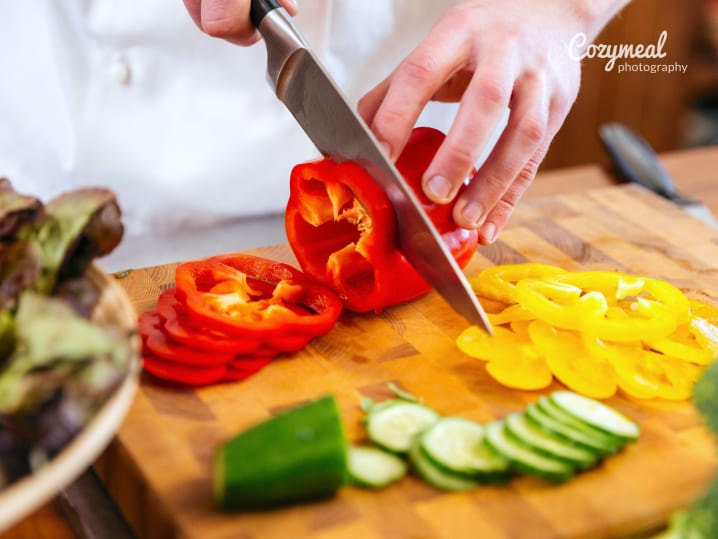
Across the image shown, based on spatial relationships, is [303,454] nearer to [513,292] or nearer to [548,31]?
[513,292]

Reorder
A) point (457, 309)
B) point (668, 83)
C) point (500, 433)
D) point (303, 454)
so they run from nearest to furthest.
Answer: point (303, 454) < point (500, 433) < point (457, 309) < point (668, 83)

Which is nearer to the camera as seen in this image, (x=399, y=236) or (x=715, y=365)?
(x=715, y=365)

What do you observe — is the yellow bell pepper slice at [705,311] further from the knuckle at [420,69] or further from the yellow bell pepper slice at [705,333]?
the knuckle at [420,69]

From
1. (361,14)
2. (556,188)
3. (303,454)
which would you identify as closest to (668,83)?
(556,188)

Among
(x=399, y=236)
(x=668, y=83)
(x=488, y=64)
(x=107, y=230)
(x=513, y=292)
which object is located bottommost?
(x=668, y=83)

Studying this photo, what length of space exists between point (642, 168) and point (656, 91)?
91.8 inches

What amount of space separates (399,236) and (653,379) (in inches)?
18.9

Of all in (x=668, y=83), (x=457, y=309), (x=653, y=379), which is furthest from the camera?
(x=668, y=83)

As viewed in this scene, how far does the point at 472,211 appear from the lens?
1582 millimetres

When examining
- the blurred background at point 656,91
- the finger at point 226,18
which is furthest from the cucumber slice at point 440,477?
the blurred background at point 656,91

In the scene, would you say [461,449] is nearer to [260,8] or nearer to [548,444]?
[548,444]

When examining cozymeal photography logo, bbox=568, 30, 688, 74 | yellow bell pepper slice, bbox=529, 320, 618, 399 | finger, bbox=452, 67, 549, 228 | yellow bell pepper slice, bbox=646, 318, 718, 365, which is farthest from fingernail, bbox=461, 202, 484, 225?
cozymeal photography logo, bbox=568, 30, 688, 74

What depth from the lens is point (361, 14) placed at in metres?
2.10

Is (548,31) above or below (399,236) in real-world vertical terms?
above
